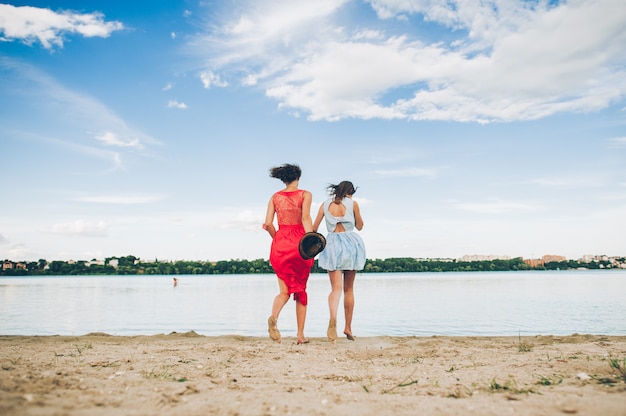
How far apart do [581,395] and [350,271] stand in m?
3.95

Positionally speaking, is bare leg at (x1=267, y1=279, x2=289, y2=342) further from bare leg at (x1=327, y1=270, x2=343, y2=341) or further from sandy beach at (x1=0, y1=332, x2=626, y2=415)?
bare leg at (x1=327, y1=270, x2=343, y2=341)

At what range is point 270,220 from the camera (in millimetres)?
6648

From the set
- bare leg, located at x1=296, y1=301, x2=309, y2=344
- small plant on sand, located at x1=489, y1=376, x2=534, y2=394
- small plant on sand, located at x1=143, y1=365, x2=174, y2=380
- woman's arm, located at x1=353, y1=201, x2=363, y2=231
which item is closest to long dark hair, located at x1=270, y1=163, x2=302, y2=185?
woman's arm, located at x1=353, y1=201, x2=363, y2=231

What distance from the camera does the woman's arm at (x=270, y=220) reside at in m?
6.62

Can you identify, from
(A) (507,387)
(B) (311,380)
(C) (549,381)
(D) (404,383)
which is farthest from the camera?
(B) (311,380)

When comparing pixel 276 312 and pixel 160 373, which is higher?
pixel 276 312

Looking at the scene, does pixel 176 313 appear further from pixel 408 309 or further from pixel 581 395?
pixel 581 395

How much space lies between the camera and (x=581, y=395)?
3029 millimetres

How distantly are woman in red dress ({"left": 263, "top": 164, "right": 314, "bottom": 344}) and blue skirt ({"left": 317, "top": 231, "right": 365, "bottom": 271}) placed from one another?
0.31 metres

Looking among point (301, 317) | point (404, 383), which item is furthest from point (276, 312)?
point (404, 383)

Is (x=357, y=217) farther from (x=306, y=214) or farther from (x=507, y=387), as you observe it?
(x=507, y=387)

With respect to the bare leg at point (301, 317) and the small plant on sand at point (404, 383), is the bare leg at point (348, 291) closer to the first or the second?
the bare leg at point (301, 317)

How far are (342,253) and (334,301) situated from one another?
2.32 ft

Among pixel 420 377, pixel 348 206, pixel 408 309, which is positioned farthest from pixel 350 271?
pixel 408 309
